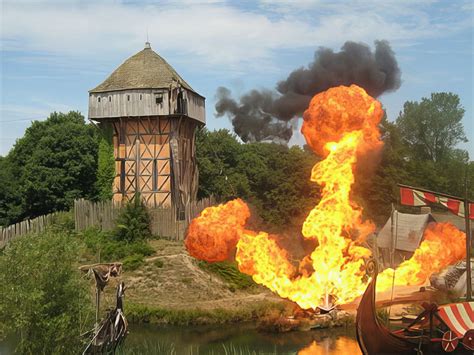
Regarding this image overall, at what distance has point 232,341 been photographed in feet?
80.3

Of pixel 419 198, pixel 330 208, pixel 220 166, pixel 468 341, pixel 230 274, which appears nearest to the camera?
pixel 468 341

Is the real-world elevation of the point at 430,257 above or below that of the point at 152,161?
below

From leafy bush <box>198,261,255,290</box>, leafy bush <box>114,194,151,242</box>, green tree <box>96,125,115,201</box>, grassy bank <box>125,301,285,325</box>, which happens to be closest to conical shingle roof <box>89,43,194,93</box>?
green tree <box>96,125,115,201</box>

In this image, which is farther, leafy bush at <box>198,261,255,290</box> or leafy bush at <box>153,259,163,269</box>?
leafy bush at <box>198,261,255,290</box>

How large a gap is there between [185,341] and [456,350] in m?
12.0

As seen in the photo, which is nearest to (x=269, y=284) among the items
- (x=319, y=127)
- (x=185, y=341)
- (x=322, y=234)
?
(x=322, y=234)

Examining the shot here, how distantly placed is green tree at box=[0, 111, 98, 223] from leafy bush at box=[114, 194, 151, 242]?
9378mm

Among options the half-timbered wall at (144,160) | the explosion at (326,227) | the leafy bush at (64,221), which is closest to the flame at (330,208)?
the explosion at (326,227)

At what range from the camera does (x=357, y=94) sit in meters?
21.2

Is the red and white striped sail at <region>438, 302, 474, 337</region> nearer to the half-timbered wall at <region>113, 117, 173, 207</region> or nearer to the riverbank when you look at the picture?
the riverbank

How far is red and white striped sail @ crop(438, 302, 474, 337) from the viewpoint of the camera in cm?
1565

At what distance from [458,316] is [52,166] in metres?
37.4

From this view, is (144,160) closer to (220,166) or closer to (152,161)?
(152,161)

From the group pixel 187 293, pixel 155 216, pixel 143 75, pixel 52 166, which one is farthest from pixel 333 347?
pixel 52 166
